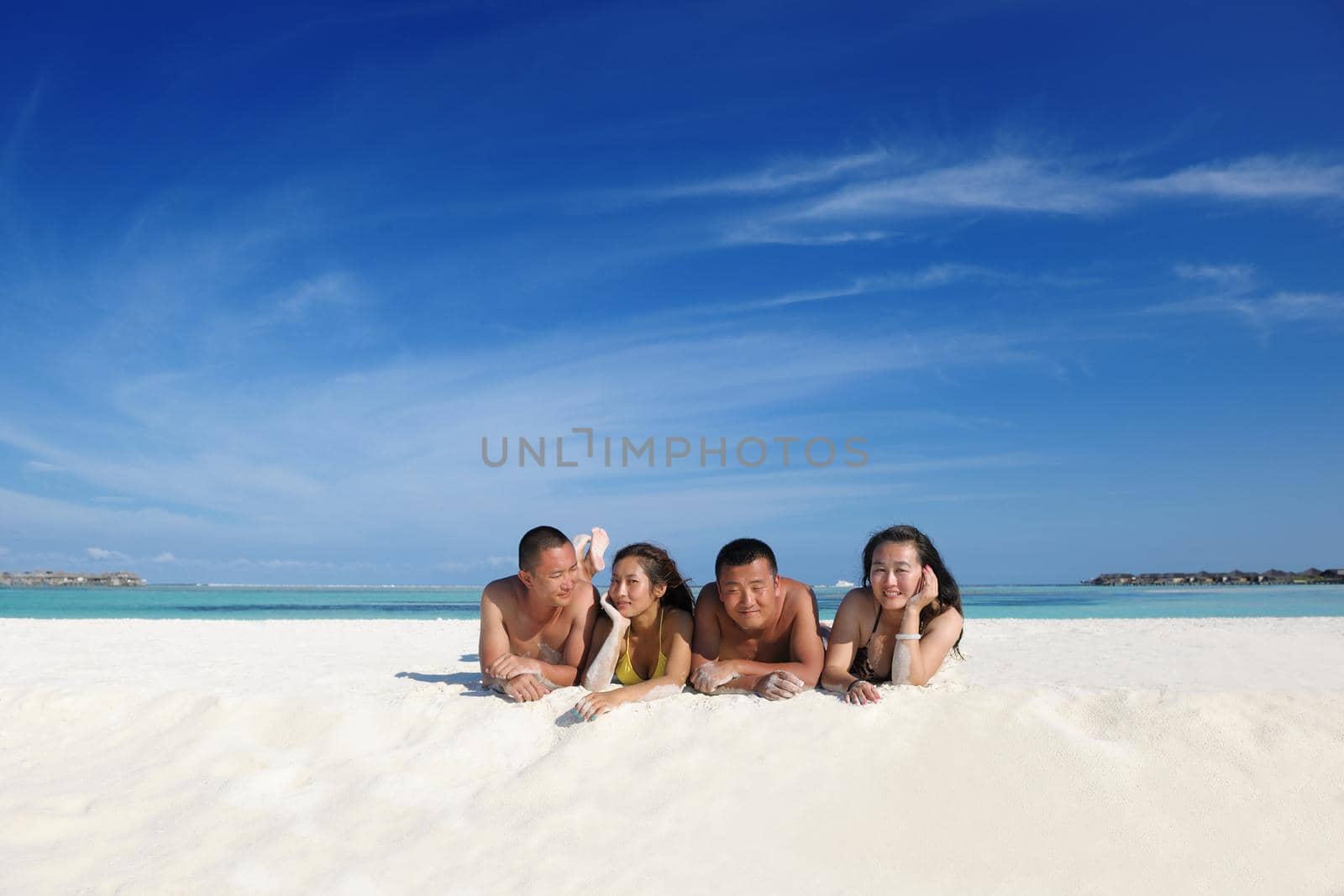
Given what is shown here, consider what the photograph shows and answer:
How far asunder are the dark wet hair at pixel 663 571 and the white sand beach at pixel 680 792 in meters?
0.90

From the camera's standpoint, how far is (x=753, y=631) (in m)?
5.84

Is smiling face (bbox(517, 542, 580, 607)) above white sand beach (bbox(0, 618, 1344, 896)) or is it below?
above

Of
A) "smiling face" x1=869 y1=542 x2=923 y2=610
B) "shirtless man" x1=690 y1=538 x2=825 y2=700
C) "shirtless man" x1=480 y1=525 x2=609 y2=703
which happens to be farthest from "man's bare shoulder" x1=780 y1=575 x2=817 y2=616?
"shirtless man" x1=480 y1=525 x2=609 y2=703

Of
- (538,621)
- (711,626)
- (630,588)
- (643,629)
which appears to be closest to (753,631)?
(711,626)

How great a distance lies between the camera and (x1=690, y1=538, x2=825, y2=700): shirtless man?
5.45 meters

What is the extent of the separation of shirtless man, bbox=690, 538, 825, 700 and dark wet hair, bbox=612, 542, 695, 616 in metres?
0.13

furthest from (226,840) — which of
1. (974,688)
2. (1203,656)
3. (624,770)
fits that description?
(1203,656)

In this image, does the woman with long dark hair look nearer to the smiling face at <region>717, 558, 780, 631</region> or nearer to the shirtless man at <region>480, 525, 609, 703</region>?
the smiling face at <region>717, 558, 780, 631</region>

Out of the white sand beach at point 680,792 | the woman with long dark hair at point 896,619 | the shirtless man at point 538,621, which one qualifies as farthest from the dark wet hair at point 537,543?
the woman with long dark hair at point 896,619

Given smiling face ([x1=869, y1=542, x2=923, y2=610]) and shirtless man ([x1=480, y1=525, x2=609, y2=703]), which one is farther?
shirtless man ([x1=480, y1=525, x2=609, y2=703])

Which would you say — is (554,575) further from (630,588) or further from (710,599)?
(710,599)

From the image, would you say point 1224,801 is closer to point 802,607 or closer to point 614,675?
point 802,607

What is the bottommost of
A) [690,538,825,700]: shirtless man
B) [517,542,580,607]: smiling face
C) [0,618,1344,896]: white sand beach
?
[0,618,1344,896]: white sand beach

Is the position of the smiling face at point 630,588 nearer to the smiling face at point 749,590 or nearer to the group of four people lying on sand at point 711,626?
the group of four people lying on sand at point 711,626
